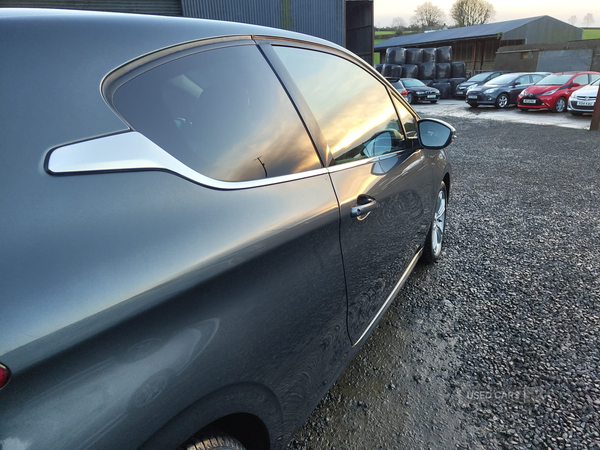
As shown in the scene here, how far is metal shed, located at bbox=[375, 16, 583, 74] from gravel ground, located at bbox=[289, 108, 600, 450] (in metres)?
34.0

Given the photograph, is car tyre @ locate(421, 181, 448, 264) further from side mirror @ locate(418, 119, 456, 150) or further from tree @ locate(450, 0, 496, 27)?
tree @ locate(450, 0, 496, 27)

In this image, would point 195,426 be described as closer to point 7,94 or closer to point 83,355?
point 83,355

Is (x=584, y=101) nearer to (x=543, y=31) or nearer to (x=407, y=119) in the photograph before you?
(x=407, y=119)

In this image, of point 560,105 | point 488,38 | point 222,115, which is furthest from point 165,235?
point 488,38

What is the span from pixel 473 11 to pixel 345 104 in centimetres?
6124

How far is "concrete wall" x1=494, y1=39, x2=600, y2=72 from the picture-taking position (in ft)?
74.4

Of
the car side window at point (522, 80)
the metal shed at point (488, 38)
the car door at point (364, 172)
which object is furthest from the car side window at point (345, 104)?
the metal shed at point (488, 38)

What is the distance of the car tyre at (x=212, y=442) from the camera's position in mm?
905

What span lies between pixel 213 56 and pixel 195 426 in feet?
3.53

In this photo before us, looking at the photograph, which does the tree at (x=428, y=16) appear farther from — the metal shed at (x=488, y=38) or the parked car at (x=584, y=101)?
the parked car at (x=584, y=101)

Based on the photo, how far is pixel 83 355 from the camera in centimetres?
70

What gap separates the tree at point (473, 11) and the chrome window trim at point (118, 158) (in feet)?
201

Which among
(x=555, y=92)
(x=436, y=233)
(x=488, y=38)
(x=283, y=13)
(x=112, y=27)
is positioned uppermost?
(x=283, y=13)

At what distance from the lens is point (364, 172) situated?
5.44 feet
